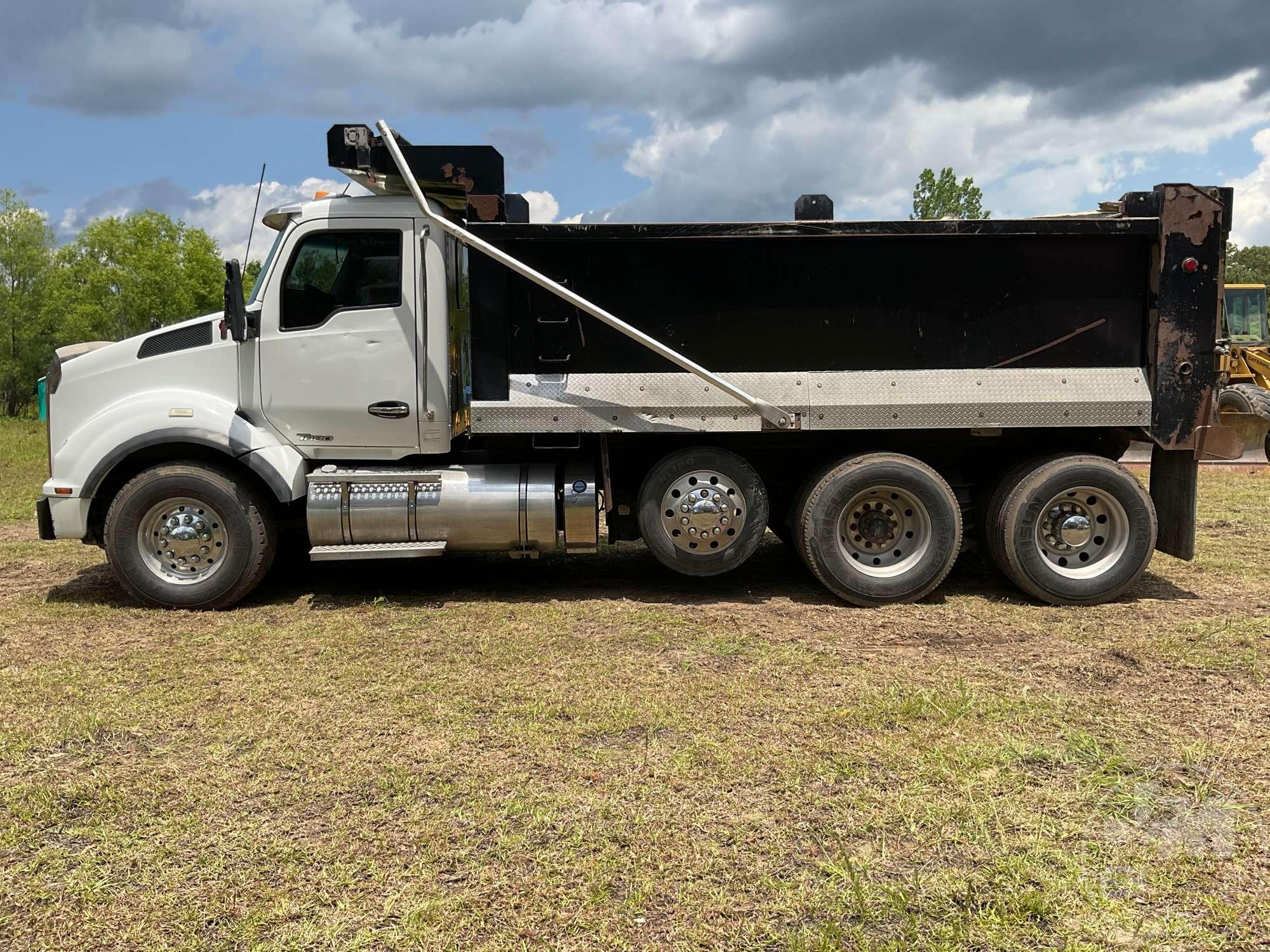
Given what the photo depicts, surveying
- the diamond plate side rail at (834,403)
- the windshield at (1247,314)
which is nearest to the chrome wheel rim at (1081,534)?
the diamond plate side rail at (834,403)

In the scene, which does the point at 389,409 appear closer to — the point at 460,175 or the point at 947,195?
the point at 460,175

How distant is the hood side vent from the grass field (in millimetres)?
1799

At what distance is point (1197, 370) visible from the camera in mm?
6574

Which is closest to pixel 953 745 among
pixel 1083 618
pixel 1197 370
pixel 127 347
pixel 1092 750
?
pixel 1092 750

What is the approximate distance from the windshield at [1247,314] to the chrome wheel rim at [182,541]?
63.1 feet

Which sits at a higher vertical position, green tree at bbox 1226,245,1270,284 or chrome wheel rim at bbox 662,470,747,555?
green tree at bbox 1226,245,1270,284

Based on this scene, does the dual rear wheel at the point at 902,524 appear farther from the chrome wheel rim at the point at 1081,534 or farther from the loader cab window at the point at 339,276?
the loader cab window at the point at 339,276

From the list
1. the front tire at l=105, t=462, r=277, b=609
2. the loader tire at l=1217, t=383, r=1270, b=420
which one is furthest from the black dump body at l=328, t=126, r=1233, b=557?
the loader tire at l=1217, t=383, r=1270, b=420

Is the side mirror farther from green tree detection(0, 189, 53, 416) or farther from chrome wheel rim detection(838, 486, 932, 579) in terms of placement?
green tree detection(0, 189, 53, 416)

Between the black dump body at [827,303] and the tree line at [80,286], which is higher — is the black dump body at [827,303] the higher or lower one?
the lower one

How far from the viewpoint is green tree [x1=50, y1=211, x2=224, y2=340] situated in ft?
163

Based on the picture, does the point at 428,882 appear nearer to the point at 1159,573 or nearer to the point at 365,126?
the point at 365,126

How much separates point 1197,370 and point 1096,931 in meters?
4.87

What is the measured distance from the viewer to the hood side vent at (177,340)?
6.75 meters
